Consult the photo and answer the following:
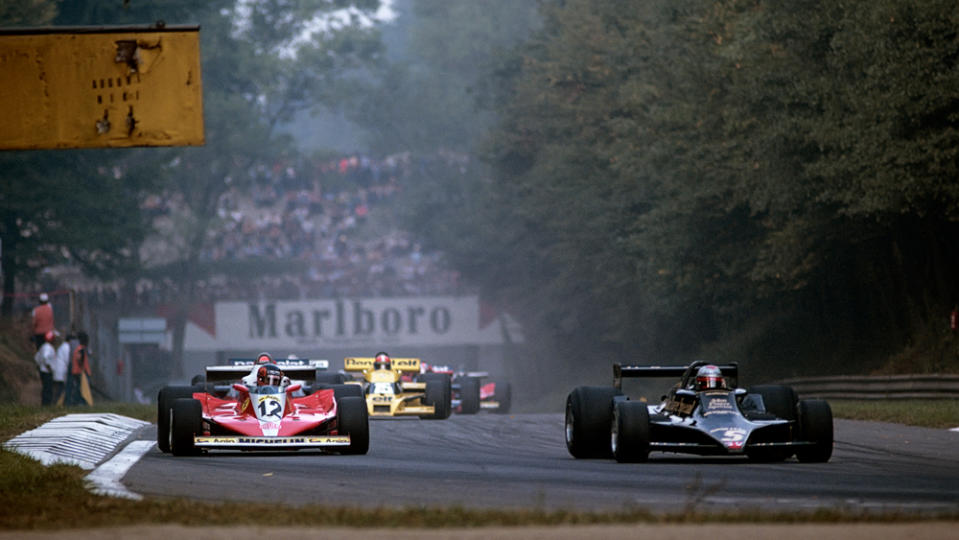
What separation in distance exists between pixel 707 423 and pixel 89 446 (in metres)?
7.22

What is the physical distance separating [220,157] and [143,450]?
71955 mm

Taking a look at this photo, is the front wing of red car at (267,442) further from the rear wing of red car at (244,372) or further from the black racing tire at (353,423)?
the rear wing of red car at (244,372)

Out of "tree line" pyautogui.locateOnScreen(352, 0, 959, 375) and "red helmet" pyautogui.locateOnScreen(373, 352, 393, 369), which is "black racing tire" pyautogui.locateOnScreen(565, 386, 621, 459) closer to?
"tree line" pyautogui.locateOnScreen(352, 0, 959, 375)

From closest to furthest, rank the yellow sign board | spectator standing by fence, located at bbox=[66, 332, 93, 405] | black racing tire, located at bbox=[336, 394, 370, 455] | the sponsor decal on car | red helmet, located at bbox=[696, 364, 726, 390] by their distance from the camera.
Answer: the yellow sign board < the sponsor decal on car < red helmet, located at bbox=[696, 364, 726, 390] < black racing tire, located at bbox=[336, 394, 370, 455] < spectator standing by fence, located at bbox=[66, 332, 93, 405]

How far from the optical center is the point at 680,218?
150ft

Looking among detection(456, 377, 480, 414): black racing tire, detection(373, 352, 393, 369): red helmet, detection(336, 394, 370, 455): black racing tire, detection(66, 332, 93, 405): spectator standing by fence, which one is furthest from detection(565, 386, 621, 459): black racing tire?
detection(66, 332, 93, 405): spectator standing by fence

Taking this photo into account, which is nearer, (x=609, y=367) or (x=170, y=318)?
(x=609, y=367)

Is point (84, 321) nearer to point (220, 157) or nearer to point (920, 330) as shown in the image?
point (920, 330)

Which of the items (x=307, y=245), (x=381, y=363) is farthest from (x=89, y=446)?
(x=307, y=245)

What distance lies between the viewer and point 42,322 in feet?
120

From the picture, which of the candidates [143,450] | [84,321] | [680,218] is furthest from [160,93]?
[84,321]

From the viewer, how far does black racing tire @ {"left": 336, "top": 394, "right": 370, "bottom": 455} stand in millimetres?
18969

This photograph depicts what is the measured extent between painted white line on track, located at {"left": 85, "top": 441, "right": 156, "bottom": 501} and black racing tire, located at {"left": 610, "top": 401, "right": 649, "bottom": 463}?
502cm

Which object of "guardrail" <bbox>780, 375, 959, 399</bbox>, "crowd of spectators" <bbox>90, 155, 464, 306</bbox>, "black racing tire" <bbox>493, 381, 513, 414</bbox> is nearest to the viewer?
"guardrail" <bbox>780, 375, 959, 399</bbox>
